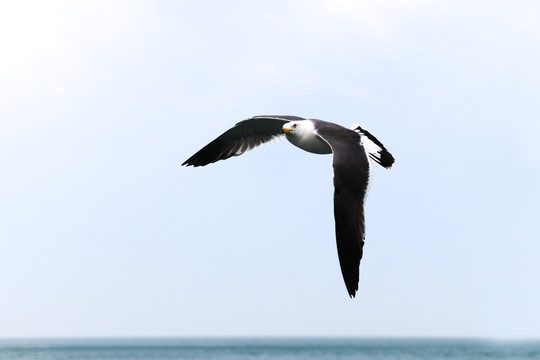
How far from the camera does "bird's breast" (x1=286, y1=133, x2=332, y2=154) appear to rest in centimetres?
1104

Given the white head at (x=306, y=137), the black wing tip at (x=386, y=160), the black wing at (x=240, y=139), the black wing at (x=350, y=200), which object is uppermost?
the black wing at (x=240, y=139)

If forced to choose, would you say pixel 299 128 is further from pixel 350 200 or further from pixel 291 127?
pixel 350 200

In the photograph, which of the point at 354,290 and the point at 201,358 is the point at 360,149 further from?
the point at 201,358

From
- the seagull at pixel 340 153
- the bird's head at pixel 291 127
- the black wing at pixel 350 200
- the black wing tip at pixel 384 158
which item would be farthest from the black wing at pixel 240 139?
the black wing at pixel 350 200

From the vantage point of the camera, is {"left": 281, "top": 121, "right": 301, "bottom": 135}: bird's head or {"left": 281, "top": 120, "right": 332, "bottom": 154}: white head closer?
{"left": 281, "top": 120, "right": 332, "bottom": 154}: white head

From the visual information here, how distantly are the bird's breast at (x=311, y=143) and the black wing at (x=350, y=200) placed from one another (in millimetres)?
643

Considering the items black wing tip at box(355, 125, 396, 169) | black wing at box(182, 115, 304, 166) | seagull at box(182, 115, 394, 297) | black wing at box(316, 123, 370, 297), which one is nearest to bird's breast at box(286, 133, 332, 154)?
seagull at box(182, 115, 394, 297)

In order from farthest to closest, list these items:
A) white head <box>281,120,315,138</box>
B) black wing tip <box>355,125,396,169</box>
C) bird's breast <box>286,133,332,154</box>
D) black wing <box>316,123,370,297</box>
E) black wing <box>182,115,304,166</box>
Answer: black wing <box>182,115,304,166</box> → black wing tip <box>355,125,396,169</box> → white head <box>281,120,315,138</box> → bird's breast <box>286,133,332,154</box> → black wing <box>316,123,370,297</box>

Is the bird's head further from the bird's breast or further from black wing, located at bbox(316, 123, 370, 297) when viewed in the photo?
black wing, located at bbox(316, 123, 370, 297)

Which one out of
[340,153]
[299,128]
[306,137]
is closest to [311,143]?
[306,137]

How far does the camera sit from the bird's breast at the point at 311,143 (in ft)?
36.2

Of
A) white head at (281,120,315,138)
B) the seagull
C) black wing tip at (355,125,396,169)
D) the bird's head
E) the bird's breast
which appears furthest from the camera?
black wing tip at (355,125,396,169)

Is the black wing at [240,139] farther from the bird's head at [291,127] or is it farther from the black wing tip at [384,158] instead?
the black wing tip at [384,158]

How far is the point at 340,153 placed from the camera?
973 cm
